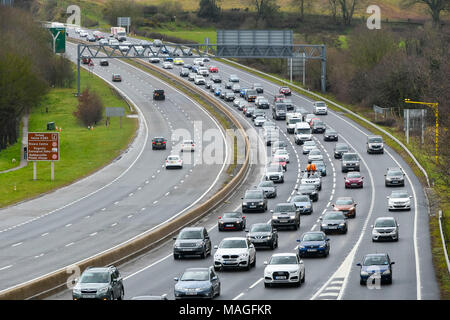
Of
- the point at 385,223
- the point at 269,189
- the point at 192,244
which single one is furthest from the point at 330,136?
the point at 192,244

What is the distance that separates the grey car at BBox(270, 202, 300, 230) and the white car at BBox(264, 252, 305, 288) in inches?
690

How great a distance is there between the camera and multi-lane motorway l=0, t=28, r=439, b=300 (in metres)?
40.1

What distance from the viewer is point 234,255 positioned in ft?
144

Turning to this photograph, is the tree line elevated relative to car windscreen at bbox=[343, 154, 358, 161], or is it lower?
elevated

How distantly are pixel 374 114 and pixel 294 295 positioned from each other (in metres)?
84.7

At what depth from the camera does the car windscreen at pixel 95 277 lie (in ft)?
116

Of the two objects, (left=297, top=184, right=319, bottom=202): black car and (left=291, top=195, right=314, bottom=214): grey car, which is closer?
(left=291, top=195, right=314, bottom=214): grey car

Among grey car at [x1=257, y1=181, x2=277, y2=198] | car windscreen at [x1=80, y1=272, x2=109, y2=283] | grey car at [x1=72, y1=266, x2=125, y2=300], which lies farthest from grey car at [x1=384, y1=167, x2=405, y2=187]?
car windscreen at [x1=80, y1=272, x2=109, y2=283]

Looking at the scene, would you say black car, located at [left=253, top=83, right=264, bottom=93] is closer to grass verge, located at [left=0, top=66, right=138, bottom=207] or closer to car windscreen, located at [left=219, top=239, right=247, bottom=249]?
grass verge, located at [left=0, top=66, right=138, bottom=207]

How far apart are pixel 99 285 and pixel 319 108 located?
84.7 meters

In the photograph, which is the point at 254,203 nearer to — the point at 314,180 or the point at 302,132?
the point at 314,180

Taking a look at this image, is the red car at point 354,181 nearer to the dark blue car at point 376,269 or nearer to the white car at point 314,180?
the white car at point 314,180

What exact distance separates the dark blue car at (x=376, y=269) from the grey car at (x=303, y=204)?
23.5 metres

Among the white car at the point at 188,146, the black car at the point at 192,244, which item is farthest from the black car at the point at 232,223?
the white car at the point at 188,146
